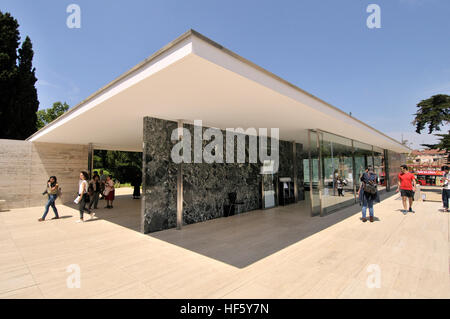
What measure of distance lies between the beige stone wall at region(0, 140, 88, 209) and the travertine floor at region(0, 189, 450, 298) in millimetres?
4080

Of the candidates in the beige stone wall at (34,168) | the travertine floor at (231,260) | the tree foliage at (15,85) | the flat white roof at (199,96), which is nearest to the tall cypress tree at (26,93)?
the tree foliage at (15,85)

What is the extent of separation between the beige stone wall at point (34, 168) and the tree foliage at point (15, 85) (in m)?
8.85

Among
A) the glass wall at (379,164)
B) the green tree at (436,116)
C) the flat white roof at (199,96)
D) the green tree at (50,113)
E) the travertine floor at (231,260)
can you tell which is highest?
the green tree at (50,113)

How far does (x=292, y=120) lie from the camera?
A: 587 cm

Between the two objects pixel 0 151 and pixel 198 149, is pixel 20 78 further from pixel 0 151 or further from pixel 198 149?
pixel 198 149

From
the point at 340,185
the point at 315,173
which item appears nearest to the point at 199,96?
the point at 315,173

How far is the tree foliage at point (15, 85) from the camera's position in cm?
1502

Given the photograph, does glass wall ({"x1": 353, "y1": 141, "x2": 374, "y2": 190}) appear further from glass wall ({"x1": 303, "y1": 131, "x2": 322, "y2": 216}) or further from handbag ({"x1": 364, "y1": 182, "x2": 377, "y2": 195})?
handbag ({"x1": 364, "y1": 182, "x2": 377, "y2": 195})

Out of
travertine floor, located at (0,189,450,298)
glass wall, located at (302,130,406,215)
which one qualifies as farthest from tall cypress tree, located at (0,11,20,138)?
glass wall, located at (302,130,406,215)

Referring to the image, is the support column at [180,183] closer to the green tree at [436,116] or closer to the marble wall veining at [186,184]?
the marble wall veining at [186,184]

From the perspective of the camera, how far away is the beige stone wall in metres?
8.84

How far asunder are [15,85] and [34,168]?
11.1 metres

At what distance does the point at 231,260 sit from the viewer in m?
3.55
